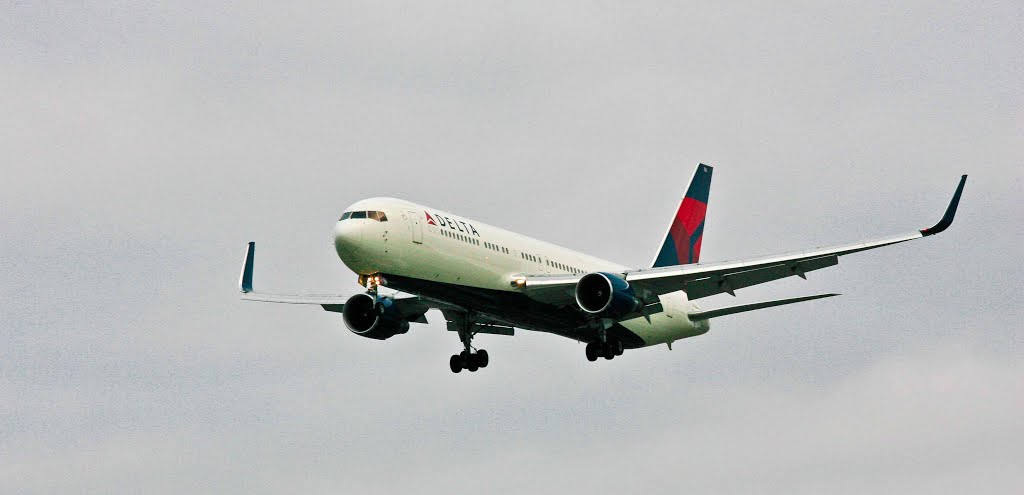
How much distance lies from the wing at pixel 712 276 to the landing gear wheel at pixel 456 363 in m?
6.58

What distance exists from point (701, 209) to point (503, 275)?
20959mm

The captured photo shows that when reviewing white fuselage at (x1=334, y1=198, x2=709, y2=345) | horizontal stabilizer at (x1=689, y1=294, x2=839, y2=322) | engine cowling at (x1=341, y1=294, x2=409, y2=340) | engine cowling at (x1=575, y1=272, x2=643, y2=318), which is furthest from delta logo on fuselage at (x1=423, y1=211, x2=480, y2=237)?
horizontal stabilizer at (x1=689, y1=294, x2=839, y2=322)

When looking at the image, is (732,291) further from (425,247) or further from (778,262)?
(425,247)

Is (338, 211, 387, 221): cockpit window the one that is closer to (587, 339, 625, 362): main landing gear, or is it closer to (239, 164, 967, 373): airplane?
(239, 164, 967, 373): airplane

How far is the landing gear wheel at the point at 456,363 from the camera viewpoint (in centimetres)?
5775

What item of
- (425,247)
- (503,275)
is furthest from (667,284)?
(425,247)

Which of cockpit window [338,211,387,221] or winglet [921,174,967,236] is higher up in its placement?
cockpit window [338,211,387,221]

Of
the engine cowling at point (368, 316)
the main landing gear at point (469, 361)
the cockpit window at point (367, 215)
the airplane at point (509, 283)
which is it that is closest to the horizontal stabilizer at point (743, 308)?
the airplane at point (509, 283)

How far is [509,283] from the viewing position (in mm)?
52250

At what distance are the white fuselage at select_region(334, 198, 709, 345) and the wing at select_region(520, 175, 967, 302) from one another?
1394mm

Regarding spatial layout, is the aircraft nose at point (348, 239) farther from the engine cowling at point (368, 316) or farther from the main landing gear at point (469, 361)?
the main landing gear at point (469, 361)

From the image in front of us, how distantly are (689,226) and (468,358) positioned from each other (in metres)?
16.2

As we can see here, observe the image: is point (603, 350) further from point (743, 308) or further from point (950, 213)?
point (950, 213)

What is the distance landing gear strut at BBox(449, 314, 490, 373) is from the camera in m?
57.1
